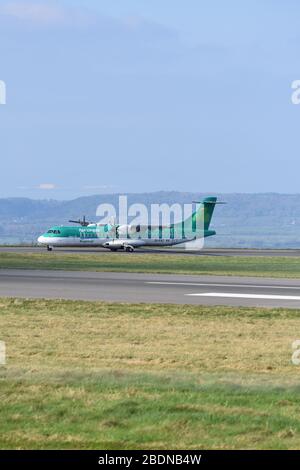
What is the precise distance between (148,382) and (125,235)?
4142 inches

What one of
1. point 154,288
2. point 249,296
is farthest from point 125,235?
point 249,296

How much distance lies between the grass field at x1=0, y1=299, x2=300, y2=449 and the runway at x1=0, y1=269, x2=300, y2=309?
6.80 metres

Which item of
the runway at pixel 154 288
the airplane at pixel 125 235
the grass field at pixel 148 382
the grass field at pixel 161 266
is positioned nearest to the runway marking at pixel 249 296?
the runway at pixel 154 288

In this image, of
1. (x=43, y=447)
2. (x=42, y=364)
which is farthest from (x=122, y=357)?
(x=43, y=447)

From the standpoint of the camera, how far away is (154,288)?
1702 inches

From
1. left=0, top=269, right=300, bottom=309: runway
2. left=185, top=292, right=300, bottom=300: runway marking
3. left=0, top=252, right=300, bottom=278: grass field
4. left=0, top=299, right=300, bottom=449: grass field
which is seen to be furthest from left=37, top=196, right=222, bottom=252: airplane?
left=0, top=299, right=300, bottom=449: grass field

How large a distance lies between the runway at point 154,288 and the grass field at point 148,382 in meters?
6.80

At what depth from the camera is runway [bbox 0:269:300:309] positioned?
1469 inches

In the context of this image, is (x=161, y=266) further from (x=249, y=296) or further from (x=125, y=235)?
(x=125, y=235)

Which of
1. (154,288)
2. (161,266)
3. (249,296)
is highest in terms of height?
(154,288)

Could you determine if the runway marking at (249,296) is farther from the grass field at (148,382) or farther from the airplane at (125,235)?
the airplane at (125,235)

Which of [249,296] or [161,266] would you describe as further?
[161,266]

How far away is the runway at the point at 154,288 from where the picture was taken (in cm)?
3731

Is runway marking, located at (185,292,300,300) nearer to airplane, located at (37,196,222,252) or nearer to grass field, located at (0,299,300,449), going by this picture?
grass field, located at (0,299,300,449)
